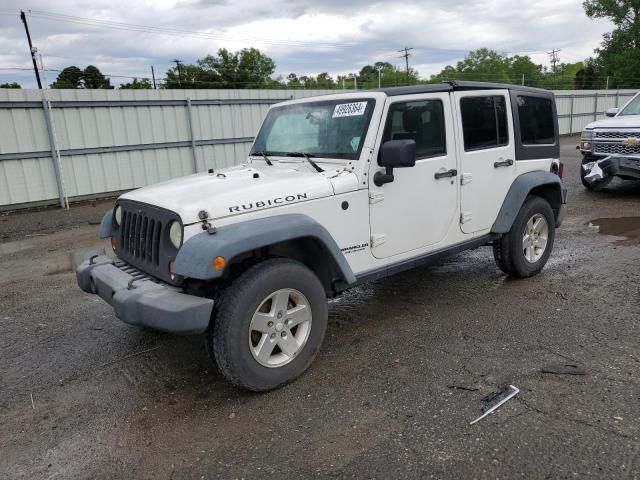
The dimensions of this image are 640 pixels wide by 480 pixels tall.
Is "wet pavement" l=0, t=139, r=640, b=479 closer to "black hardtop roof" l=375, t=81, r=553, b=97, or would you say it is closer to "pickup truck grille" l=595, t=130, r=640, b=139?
"black hardtop roof" l=375, t=81, r=553, b=97

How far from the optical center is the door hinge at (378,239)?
152 inches

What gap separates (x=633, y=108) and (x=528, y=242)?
22.4 feet

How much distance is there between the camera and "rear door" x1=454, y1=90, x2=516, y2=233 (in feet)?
14.7

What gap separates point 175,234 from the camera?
10.4 ft

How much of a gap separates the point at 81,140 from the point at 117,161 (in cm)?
88

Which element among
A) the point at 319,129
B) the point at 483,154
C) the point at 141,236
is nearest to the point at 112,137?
the point at 319,129

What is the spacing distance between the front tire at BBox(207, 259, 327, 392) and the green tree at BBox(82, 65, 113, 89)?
5396 cm

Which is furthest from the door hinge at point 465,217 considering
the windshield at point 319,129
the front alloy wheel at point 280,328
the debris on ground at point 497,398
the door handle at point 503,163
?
the front alloy wheel at point 280,328

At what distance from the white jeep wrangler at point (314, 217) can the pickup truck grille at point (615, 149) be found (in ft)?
16.9

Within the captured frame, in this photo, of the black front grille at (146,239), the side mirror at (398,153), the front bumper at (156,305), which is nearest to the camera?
the front bumper at (156,305)

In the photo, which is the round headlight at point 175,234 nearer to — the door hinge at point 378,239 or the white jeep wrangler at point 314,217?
the white jeep wrangler at point 314,217

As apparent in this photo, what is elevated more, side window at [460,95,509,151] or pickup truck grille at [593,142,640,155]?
side window at [460,95,509,151]

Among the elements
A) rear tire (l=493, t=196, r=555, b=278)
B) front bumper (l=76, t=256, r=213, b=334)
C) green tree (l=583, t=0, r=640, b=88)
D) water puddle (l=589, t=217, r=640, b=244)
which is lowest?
water puddle (l=589, t=217, r=640, b=244)

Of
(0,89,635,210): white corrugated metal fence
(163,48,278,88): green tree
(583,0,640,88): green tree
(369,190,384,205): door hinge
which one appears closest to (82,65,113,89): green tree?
(163,48,278,88): green tree
